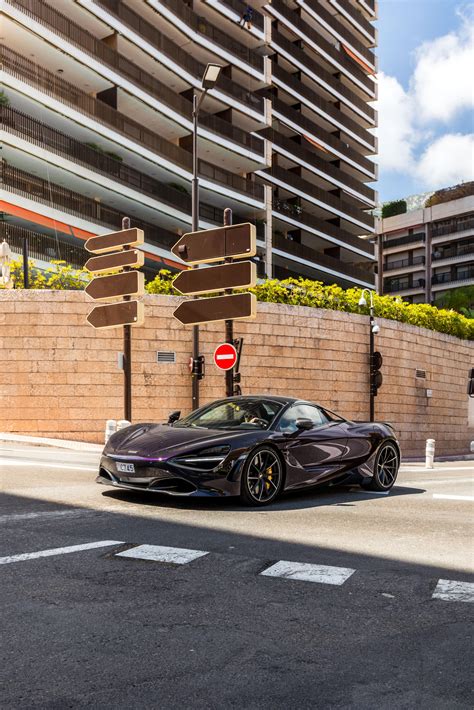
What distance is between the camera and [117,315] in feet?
57.1

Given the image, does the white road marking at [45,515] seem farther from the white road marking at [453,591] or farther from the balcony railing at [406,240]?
the balcony railing at [406,240]

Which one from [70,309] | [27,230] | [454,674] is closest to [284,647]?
[454,674]

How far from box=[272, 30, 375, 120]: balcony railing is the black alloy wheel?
4474cm

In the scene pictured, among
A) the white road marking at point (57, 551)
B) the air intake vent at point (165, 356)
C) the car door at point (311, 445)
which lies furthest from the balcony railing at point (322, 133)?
the white road marking at point (57, 551)

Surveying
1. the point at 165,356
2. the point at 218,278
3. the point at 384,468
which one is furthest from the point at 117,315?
the point at 384,468

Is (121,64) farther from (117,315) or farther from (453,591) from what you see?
(453,591)

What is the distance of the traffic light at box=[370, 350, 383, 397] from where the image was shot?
80.7ft

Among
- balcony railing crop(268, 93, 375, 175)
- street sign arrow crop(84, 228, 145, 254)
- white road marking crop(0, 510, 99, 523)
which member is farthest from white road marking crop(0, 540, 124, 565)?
balcony railing crop(268, 93, 375, 175)

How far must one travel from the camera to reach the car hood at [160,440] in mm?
7734

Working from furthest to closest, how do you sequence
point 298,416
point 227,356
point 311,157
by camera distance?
point 311,157, point 227,356, point 298,416

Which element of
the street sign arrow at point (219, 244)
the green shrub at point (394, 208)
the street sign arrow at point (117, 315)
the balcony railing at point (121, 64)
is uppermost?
the green shrub at point (394, 208)

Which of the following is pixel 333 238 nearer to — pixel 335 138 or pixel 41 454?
pixel 335 138

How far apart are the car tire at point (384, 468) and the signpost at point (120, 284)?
7.95 metres

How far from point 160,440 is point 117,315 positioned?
9.82 metres
